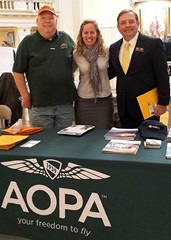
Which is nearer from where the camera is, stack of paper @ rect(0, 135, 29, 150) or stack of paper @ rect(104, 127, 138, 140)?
stack of paper @ rect(0, 135, 29, 150)

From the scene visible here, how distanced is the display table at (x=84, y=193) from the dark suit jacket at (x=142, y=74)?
2.15ft

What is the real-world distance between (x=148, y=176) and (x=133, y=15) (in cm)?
127

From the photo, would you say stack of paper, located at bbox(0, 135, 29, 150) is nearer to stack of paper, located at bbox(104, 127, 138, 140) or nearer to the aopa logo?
the aopa logo

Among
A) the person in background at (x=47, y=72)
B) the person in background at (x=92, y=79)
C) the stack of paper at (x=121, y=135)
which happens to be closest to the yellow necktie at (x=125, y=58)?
the person in background at (x=92, y=79)

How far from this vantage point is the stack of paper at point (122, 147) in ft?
4.62

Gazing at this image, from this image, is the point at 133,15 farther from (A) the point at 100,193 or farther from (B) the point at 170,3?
(B) the point at 170,3

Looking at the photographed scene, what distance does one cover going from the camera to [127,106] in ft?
7.02

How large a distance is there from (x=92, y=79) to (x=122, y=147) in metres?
0.82

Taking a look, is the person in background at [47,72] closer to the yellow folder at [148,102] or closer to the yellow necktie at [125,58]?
the yellow necktie at [125,58]

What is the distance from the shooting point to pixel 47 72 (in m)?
2.06

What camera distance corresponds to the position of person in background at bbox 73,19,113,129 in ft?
6.97

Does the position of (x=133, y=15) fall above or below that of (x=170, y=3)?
below

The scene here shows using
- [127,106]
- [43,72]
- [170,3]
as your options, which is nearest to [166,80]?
[127,106]

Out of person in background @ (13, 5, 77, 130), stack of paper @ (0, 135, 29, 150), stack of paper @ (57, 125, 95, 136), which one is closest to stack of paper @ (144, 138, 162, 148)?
stack of paper @ (57, 125, 95, 136)
